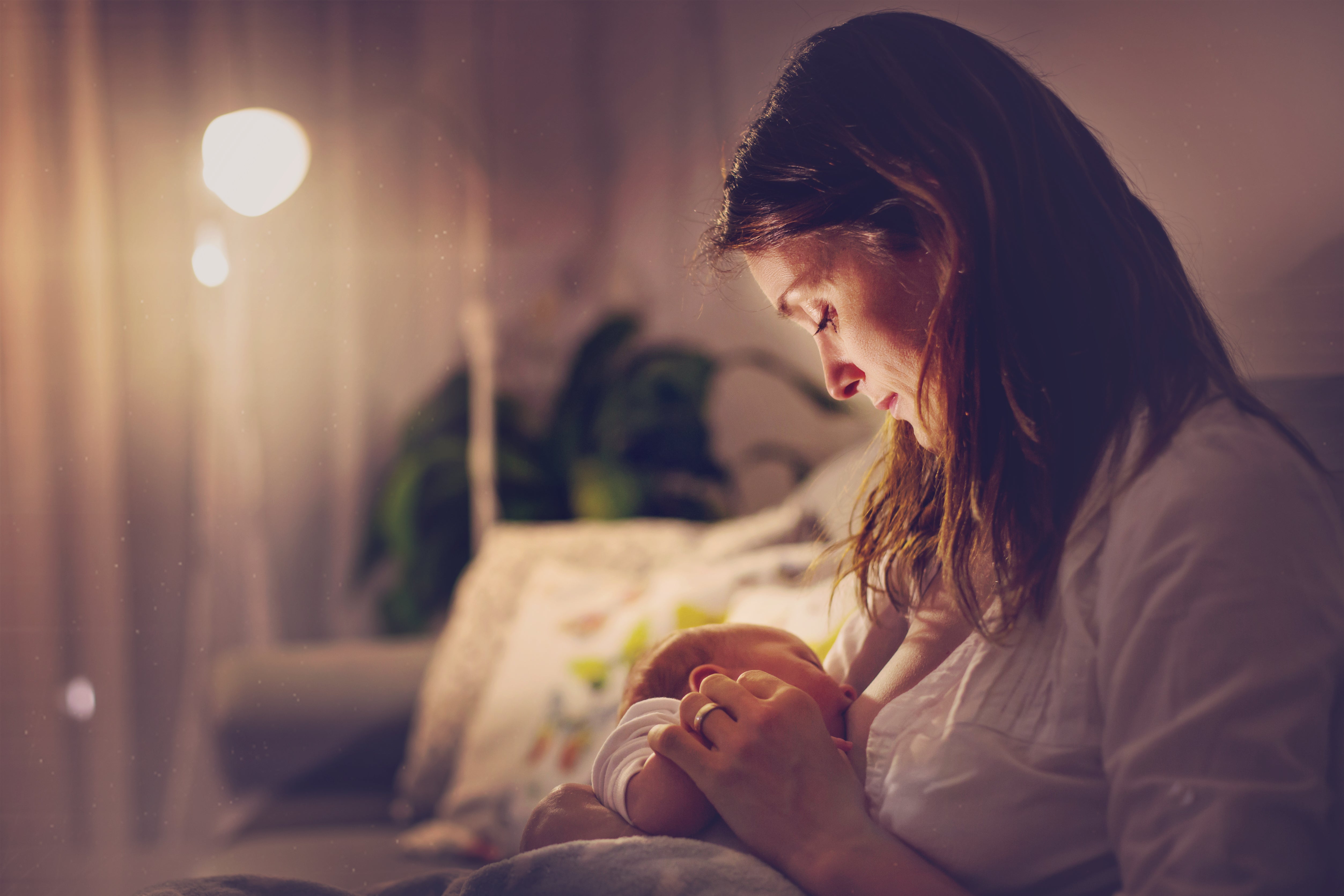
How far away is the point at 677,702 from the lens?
624 mm

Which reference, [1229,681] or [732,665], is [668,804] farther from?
[1229,681]

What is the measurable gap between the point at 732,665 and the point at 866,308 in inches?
11.4

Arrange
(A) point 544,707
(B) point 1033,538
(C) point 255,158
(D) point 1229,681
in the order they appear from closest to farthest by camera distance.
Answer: (D) point 1229,681 < (B) point 1033,538 < (C) point 255,158 < (A) point 544,707

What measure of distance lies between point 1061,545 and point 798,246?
25 centimetres

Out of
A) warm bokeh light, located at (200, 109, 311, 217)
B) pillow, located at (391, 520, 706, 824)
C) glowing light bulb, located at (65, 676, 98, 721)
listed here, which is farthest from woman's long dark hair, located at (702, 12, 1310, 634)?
pillow, located at (391, 520, 706, 824)

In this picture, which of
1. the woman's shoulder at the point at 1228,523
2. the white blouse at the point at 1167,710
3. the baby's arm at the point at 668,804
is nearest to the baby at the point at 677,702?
the baby's arm at the point at 668,804

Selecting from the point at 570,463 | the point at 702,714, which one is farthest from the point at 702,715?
the point at 570,463

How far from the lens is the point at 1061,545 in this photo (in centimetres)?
47

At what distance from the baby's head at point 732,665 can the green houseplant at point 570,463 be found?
2.95 feet

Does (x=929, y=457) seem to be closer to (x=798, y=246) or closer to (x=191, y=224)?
(x=798, y=246)

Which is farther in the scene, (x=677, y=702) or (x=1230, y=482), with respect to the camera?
(x=677, y=702)

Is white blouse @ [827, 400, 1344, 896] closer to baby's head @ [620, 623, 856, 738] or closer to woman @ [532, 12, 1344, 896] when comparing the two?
woman @ [532, 12, 1344, 896]

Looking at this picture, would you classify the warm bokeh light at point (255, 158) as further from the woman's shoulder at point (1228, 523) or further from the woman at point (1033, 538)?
the woman's shoulder at point (1228, 523)

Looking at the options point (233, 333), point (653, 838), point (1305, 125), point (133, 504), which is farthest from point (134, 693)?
point (1305, 125)
